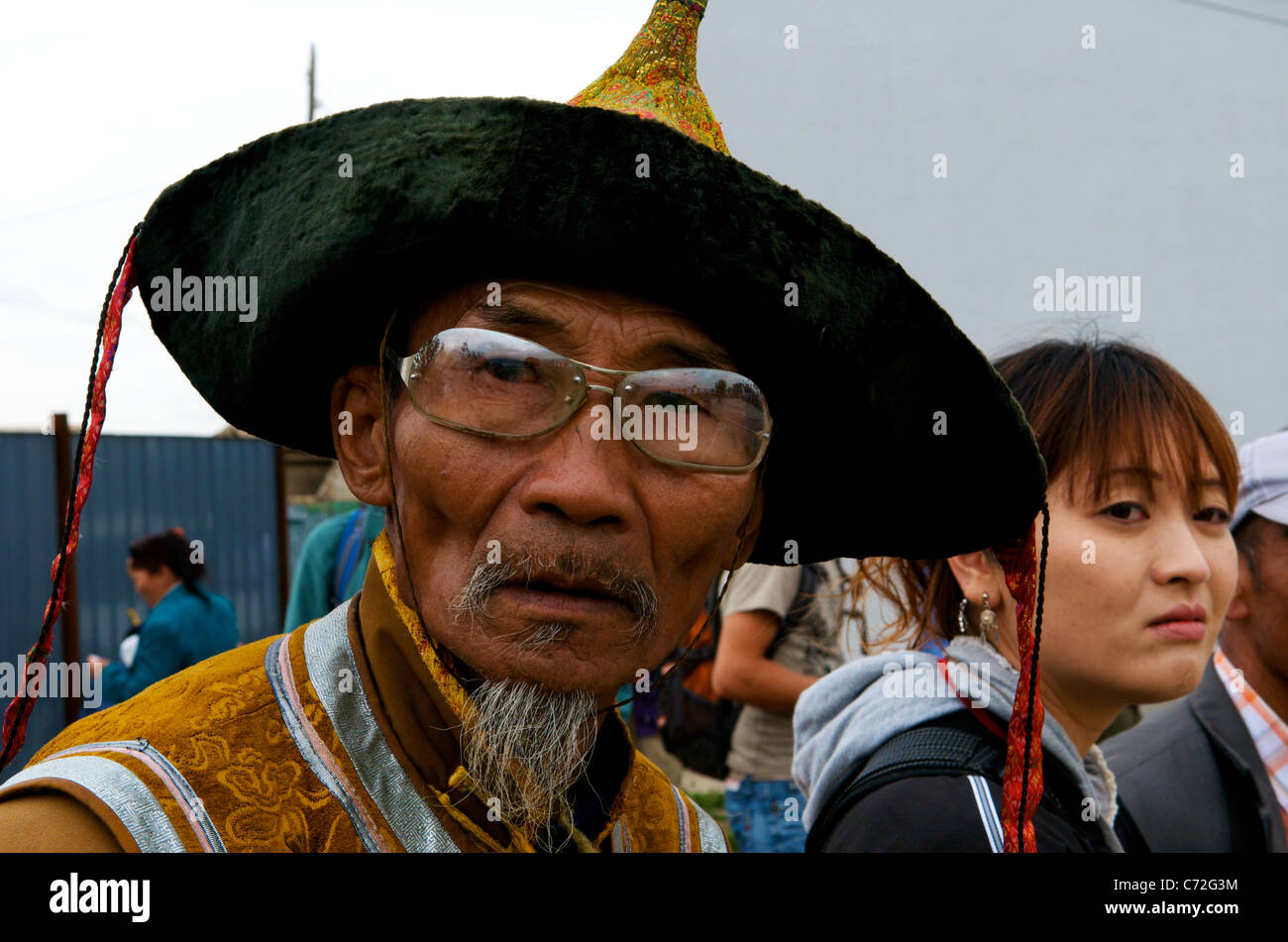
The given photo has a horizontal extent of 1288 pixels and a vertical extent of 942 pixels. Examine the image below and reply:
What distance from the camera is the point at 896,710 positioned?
1966 mm

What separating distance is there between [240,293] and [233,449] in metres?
7.95

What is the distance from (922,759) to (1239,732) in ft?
4.63

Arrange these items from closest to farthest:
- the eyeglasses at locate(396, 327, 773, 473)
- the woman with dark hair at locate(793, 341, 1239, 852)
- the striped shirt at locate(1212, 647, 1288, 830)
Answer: the eyeglasses at locate(396, 327, 773, 473) → the woman with dark hair at locate(793, 341, 1239, 852) → the striped shirt at locate(1212, 647, 1288, 830)

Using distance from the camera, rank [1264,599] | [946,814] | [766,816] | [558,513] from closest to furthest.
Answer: [558,513]
[946,814]
[1264,599]
[766,816]

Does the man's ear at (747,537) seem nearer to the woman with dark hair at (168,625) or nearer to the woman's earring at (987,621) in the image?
the woman's earring at (987,621)

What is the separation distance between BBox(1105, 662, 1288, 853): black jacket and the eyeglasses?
70.9 inches

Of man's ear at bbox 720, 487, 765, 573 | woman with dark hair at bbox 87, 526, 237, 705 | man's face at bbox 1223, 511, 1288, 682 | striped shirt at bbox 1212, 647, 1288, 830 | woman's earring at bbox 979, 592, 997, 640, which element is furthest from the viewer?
woman with dark hair at bbox 87, 526, 237, 705

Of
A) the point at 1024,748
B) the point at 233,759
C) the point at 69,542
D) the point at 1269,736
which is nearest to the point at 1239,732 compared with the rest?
the point at 1269,736

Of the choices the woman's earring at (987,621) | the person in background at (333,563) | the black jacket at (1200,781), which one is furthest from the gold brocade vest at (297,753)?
the person in background at (333,563)

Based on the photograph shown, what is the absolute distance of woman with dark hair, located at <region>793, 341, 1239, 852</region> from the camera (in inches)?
74.5

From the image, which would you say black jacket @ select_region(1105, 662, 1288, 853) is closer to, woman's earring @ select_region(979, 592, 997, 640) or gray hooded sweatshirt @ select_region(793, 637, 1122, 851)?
gray hooded sweatshirt @ select_region(793, 637, 1122, 851)

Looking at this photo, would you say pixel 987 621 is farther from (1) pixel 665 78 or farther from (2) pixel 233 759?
(2) pixel 233 759

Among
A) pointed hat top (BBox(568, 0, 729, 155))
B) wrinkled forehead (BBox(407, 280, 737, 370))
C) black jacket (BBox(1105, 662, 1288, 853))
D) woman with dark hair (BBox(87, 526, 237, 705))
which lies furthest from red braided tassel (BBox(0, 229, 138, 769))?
woman with dark hair (BBox(87, 526, 237, 705))
